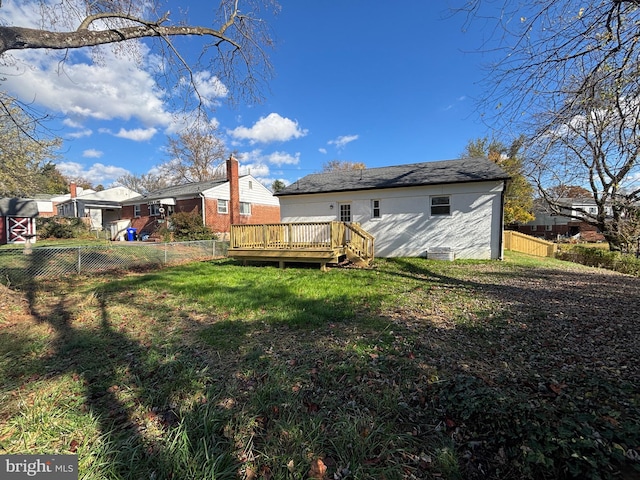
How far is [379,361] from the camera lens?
325 cm

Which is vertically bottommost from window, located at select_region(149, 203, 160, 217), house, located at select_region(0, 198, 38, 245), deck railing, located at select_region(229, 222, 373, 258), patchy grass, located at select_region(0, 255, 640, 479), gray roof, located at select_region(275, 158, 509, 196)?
patchy grass, located at select_region(0, 255, 640, 479)

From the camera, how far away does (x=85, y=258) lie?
30.8ft

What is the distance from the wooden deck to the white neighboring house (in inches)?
810

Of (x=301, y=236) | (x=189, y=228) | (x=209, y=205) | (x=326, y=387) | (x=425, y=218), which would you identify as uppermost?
(x=209, y=205)

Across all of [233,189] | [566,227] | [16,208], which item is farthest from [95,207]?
[566,227]

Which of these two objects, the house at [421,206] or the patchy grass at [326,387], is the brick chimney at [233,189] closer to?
the house at [421,206]

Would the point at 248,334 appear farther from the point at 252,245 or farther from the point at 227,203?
the point at 227,203

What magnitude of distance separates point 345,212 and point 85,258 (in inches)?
410

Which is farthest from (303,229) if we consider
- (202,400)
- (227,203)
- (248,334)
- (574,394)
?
(227,203)

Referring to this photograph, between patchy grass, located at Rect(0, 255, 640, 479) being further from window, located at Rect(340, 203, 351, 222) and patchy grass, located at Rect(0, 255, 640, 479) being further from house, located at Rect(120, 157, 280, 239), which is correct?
house, located at Rect(120, 157, 280, 239)

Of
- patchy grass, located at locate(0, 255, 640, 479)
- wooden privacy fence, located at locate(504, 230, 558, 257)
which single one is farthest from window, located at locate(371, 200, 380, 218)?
wooden privacy fence, located at locate(504, 230, 558, 257)

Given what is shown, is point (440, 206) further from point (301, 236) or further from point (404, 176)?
point (301, 236)

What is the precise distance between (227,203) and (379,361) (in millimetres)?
19815

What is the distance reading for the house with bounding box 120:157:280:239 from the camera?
64.6 ft
